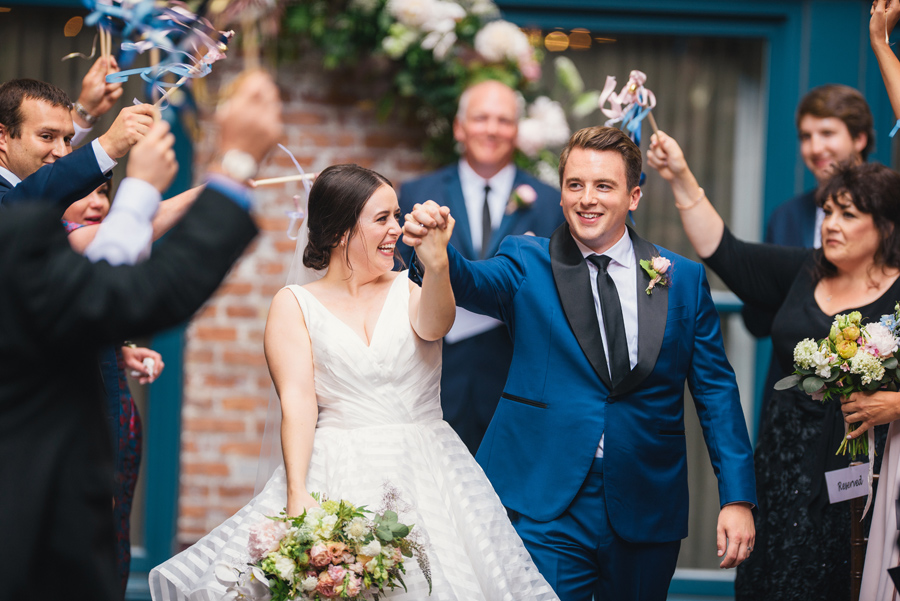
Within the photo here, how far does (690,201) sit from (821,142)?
0.94m

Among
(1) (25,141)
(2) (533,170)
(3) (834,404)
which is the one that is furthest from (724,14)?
(1) (25,141)

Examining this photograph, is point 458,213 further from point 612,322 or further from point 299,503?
point 299,503

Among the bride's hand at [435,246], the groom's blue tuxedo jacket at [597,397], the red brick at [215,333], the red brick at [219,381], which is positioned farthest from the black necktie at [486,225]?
the bride's hand at [435,246]

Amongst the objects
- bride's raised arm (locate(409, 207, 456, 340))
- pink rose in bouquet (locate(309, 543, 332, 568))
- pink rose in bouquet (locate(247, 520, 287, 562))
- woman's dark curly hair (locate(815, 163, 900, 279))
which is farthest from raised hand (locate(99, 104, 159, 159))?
woman's dark curly hair (locate(815, 163, 900, 279))

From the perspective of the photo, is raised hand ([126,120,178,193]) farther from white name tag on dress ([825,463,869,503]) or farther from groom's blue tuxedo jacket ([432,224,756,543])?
white name tag on dress ([825,463,869,503])

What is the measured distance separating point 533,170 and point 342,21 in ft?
4.22

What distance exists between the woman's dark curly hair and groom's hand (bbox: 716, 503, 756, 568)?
3.92 ft

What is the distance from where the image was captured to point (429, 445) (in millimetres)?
2926

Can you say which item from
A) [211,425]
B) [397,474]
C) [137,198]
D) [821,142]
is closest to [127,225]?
[137,198]

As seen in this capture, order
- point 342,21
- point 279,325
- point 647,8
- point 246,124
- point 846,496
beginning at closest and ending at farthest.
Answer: point 246,124
point 279,325
point 846,496
point 342,21
point 647,8

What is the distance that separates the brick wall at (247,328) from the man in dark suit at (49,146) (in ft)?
5.57

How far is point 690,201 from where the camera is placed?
11.8 ft

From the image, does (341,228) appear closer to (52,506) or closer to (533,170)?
(52,506)

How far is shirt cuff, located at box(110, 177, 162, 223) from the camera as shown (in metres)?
1.87
